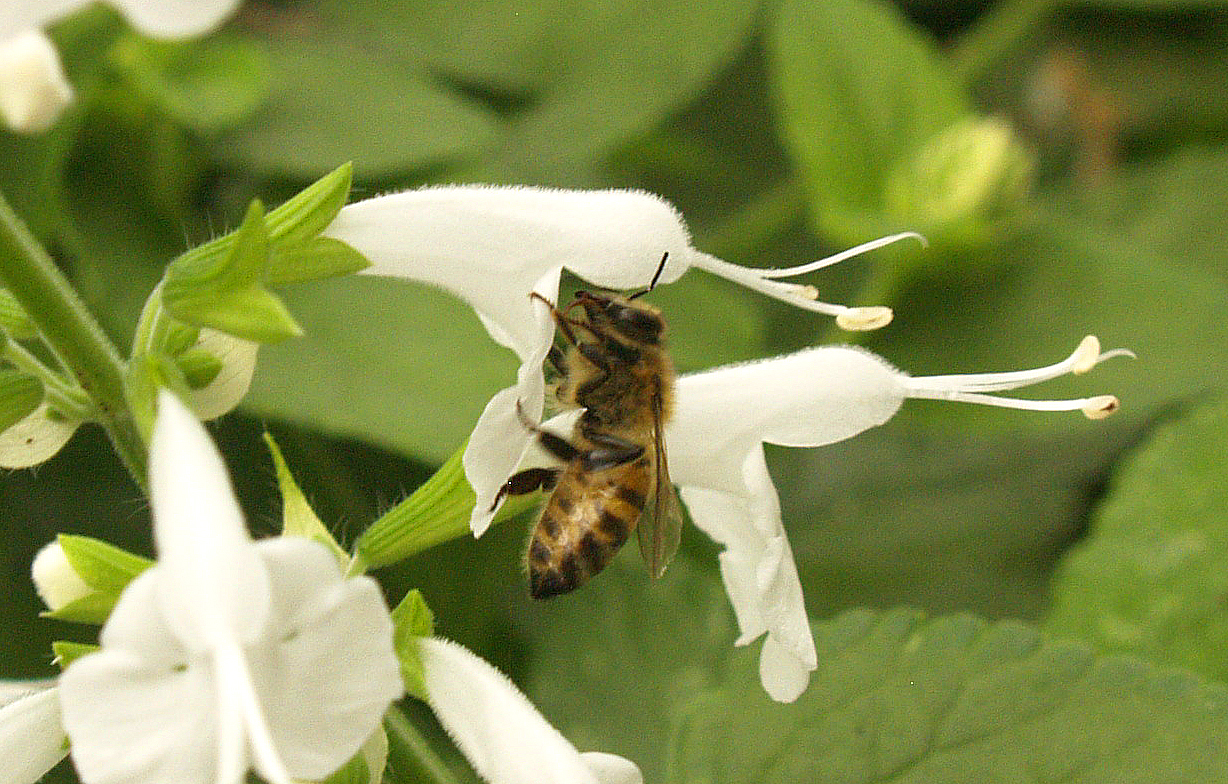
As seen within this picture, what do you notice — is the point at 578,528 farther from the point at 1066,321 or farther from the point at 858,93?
the point at 858,93

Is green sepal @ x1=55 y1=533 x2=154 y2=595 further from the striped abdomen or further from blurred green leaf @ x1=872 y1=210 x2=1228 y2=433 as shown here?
blurred green leaf @ x1=872 y1=210 x2=1228 y2=433

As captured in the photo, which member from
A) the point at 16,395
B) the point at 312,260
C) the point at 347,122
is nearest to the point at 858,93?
the point at 347,122

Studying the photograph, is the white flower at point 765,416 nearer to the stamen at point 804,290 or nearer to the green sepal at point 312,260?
the stamen at point 804,290

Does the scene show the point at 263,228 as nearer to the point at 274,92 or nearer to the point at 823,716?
the point at 823,716

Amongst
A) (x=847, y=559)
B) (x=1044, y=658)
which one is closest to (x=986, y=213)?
(x=847, y=559)

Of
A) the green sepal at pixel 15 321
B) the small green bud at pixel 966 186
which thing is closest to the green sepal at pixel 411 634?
the green sepal at pixel 15 321

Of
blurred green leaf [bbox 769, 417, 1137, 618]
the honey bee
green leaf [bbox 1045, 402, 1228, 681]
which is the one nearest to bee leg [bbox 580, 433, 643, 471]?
the honey bee
